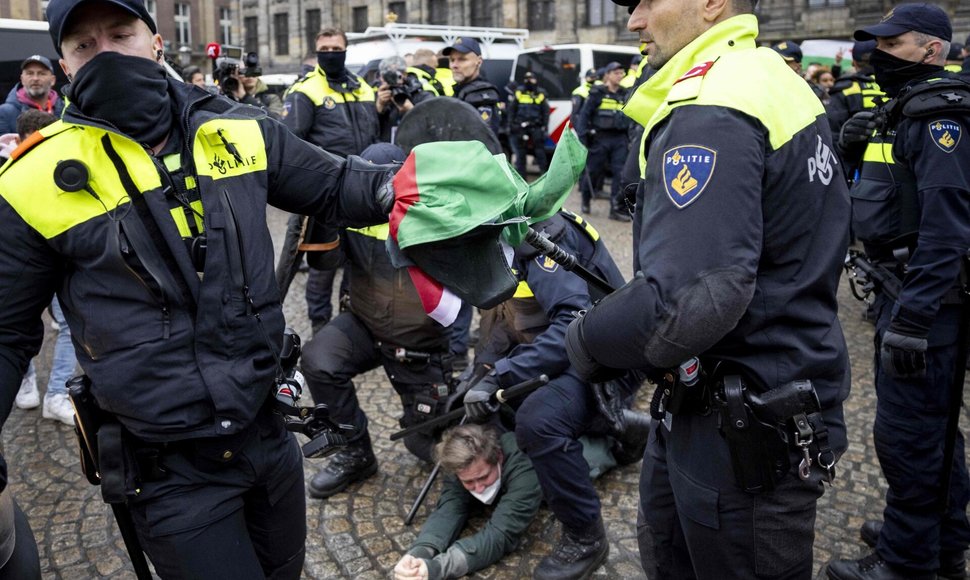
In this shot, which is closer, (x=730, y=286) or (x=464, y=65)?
(x=730, y=286)

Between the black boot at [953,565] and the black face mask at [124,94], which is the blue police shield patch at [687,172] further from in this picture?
the black boot at [953,565]

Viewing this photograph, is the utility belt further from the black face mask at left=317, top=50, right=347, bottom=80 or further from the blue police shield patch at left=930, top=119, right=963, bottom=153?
the black face mask at left=317, top=50, right=347, bottom=80

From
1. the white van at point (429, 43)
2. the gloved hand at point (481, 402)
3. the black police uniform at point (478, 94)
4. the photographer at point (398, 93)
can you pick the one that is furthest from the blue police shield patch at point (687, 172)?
the white van at point (429, 43)

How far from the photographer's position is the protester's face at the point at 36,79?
602 centimetres

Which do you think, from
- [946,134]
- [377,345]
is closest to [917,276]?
[946,134]

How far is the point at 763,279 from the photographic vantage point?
71.5 inches

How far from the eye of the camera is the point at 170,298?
1.89 metres

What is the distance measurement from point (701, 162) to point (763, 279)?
1.14ft

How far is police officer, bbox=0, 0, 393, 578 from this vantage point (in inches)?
72.5

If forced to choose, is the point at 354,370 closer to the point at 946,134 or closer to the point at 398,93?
the point at 946,134

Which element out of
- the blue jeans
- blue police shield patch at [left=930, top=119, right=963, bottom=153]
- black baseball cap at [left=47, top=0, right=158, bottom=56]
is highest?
black baseball cap at [left=47, top=0, right=158, bottom=56]

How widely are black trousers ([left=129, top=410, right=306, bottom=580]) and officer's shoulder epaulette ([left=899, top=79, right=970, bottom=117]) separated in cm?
250

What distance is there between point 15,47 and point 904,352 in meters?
7.81

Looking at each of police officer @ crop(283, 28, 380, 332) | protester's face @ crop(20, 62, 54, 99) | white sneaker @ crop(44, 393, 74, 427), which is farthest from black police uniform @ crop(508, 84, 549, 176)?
white sneaker @ crop(44, 393, 74, 427)
